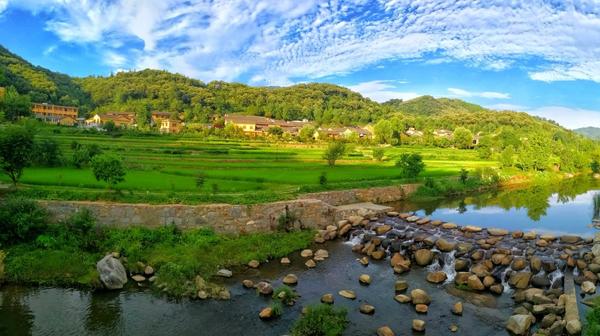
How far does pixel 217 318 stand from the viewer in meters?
14.9

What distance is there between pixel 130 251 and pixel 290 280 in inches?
294

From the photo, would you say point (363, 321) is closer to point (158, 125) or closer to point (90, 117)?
point (158, 125)

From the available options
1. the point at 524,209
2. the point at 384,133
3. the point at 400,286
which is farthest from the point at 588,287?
the point at 384,133

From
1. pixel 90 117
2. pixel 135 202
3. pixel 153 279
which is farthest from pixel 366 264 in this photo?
pixel 90 117

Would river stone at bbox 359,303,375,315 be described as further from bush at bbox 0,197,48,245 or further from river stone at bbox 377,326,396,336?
bush at bbox 0,197,48,245

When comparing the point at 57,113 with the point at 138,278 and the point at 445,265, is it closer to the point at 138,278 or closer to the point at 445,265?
the point at 138,278

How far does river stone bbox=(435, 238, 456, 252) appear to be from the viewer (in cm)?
2068

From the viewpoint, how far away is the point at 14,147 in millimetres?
22797

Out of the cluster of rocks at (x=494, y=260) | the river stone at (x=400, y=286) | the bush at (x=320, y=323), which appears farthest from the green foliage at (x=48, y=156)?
the river stone at (x=400, y=286)

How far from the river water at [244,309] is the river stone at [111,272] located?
513 millimetres

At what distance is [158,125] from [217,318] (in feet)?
277

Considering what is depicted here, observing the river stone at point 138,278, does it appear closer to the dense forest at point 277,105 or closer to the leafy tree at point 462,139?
the dense forest at point 277,105

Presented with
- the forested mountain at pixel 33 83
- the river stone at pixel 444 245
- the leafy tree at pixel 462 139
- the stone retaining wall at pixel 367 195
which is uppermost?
the forested mountain at pixel 33 83

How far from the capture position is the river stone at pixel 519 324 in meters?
13.8
